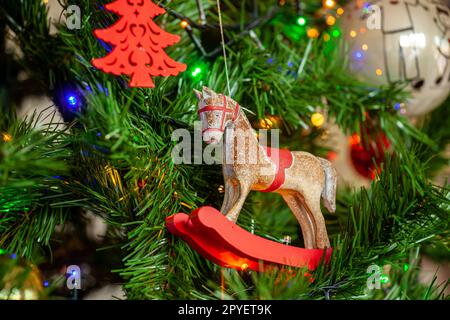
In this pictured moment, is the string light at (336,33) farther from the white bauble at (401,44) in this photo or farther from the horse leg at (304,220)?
the horse leg at (304,220)

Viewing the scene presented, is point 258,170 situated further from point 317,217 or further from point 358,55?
point 358,55

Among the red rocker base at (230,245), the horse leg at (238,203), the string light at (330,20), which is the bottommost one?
the red rocker base at (230,245)

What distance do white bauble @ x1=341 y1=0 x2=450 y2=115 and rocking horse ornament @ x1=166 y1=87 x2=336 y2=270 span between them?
0.17 metres

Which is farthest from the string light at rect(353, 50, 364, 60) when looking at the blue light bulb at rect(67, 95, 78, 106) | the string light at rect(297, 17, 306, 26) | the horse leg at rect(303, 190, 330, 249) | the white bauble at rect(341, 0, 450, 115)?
the blue light bulb at rect(67, 95, 78, 106)

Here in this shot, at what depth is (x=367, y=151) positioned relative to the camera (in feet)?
2.78

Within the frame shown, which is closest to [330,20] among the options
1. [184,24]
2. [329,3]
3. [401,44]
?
[329,3]

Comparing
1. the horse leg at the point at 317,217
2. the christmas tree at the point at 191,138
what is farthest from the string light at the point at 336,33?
the horse leg at the point at 317,217

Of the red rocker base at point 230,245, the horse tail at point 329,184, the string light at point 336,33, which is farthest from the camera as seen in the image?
the string light at point 336,33

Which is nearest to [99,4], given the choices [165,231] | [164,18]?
[164,18]

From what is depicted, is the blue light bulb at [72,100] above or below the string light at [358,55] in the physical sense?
below

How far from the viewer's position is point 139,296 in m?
0.53

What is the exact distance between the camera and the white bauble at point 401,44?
71 cm

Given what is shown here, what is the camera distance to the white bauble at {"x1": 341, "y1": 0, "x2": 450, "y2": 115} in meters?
0.71

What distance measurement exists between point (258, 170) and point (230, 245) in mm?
89
